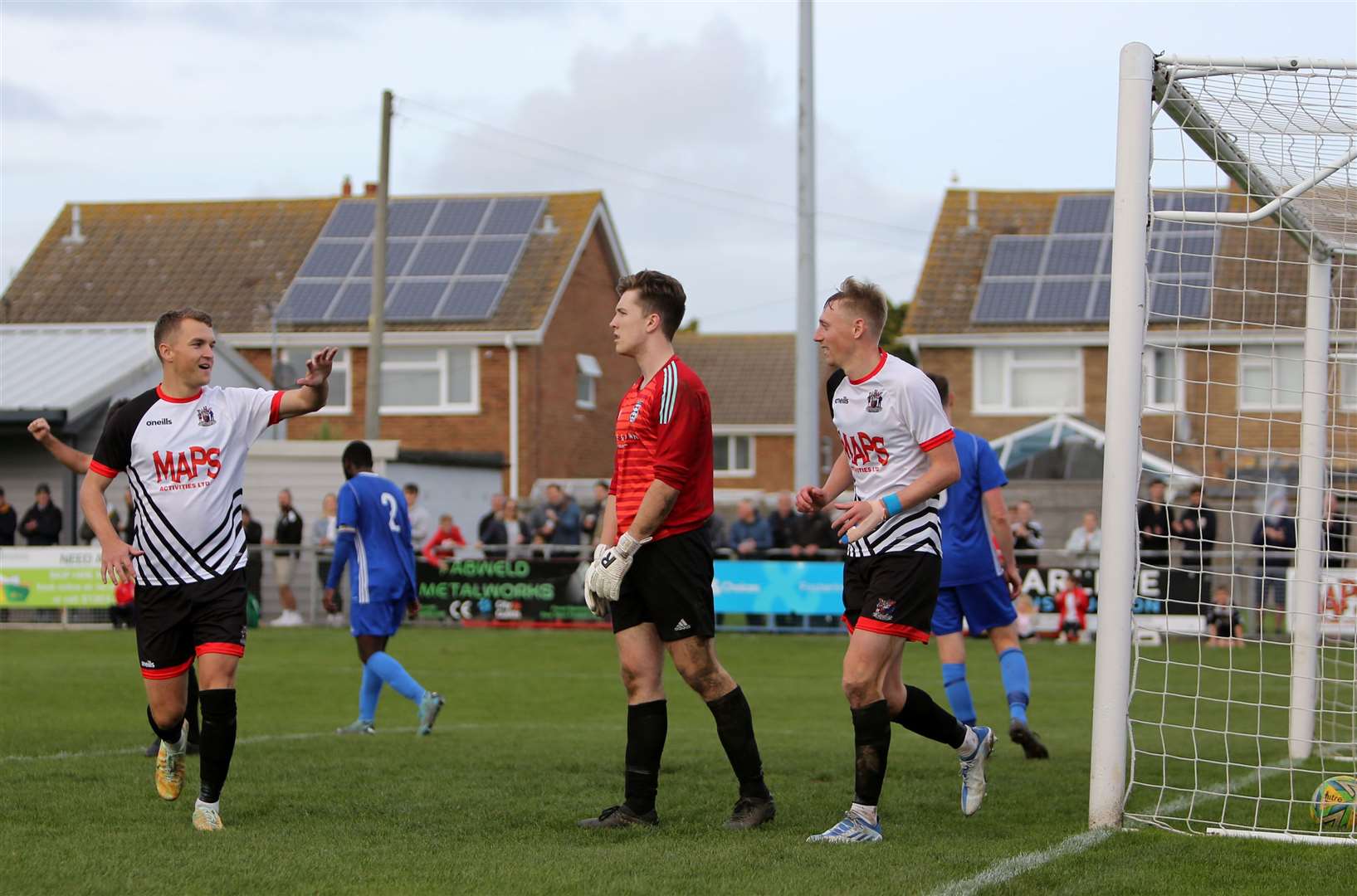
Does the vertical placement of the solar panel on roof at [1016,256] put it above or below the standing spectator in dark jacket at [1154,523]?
above

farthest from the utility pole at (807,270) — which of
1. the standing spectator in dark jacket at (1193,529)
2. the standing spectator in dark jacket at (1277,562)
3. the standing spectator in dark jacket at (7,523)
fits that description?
the standing spectator in dark jacket at (7,523)

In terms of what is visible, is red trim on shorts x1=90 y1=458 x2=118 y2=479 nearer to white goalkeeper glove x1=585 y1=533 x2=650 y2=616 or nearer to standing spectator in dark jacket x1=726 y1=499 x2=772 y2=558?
white goalkeeper glove x1=585 y1=533 x2=650 y2=616

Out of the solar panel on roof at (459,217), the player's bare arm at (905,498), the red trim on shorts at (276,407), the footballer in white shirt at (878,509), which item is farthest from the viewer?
the solar panel on roof at (459,217)

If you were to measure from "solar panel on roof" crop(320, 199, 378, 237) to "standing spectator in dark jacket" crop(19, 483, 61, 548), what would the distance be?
1705 cm

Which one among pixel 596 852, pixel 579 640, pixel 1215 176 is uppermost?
pixel 1215 176

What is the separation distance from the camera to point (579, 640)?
21.3 meters

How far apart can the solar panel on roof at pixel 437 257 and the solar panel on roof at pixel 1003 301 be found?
12492 millimetres

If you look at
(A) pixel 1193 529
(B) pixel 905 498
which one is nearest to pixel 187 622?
(B) pixel 905 498

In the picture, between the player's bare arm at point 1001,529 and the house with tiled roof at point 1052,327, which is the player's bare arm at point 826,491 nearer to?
the player's bare arm at point 1001,529

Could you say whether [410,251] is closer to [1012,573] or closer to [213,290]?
[213,290]

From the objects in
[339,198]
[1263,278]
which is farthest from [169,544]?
[339,198]

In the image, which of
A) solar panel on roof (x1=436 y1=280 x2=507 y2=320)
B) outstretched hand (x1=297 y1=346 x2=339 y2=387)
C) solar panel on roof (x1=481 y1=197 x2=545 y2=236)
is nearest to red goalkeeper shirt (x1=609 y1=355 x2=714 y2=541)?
outstretched hand (x1=297 y1=346 x2=339 y2=387)

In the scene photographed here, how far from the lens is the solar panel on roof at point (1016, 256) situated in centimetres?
3719

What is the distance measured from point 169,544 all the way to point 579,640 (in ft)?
48.0
